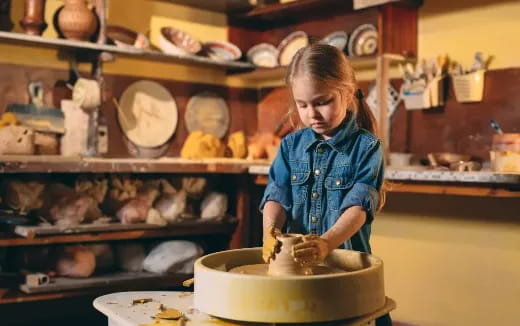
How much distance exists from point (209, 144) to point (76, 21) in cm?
101

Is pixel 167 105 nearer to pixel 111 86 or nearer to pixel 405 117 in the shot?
pixel 111 86

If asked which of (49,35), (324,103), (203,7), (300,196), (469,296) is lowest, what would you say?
(469,296)

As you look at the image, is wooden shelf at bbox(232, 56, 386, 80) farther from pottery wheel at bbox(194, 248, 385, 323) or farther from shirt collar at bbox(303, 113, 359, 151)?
pottery wheel at bbox(194, 248, 385, 323)

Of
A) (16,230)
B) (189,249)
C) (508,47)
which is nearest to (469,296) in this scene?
(508,47)

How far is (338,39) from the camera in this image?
12.2 ft

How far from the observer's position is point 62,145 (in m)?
3.51

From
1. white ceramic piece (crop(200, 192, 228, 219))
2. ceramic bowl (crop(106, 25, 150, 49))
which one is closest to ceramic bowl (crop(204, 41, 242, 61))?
ceramic bowl (crop(106, 25, 150, 49))

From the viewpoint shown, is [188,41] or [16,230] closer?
[16,230]

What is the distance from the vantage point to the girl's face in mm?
1626

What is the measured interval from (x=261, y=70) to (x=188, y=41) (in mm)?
466

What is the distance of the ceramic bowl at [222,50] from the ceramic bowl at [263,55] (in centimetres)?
11

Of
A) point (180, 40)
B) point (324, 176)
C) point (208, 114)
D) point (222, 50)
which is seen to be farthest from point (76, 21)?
point (324, 176)

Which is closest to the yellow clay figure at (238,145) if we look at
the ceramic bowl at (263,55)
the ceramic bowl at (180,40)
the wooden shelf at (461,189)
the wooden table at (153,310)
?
the ceramic bowl at (263,55)

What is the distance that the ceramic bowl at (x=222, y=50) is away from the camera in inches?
157
